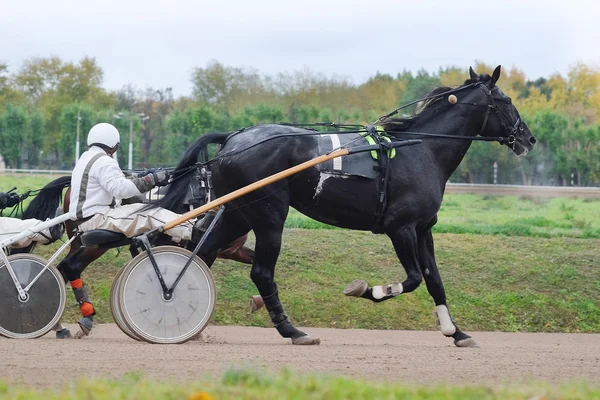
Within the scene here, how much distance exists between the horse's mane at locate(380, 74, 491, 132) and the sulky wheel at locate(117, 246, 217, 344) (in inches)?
94.9

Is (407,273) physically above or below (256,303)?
above

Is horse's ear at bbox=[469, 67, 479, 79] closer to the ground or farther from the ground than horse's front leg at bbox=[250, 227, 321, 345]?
farther from the ground

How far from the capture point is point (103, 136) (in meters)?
9.31

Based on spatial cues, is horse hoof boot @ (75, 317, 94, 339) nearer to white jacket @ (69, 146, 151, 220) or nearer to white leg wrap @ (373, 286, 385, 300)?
white jacket @ (69, 146, 151, 220)

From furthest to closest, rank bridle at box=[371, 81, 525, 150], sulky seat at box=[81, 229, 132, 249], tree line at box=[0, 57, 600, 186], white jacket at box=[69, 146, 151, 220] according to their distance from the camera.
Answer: tree line at box=[0, 57, 600, 186], bridle at box=[371, 81, 525, 150], white jacket at box=[69, 146, 151, 220], sulky seat at box=[81, 229, 132, 249]

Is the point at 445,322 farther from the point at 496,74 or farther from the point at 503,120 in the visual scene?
the point at 496,74

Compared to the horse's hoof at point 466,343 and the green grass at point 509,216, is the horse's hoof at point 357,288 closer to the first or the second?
the horse's hoof at point 466,343

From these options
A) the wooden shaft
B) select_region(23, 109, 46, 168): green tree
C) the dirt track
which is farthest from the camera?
select_region(23, 109, 46, 168): green tree

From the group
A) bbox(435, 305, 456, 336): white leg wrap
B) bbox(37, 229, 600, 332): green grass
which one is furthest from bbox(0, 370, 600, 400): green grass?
bbox(37, 229, 600, 332): green grass

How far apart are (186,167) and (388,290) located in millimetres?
2285

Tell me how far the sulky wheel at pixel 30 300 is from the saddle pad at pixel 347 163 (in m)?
2.61

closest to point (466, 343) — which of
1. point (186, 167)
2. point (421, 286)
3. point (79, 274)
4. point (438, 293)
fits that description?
point (438, 293)

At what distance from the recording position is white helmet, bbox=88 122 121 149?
930cm

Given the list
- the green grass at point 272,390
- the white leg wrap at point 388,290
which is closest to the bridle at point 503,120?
the white leg wrap at point 388,290
